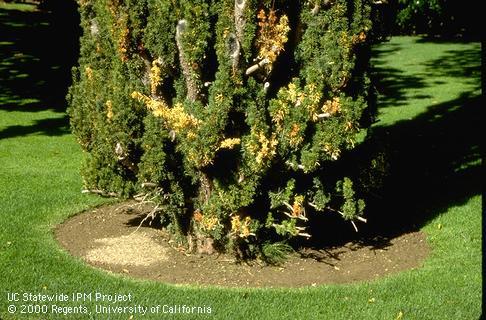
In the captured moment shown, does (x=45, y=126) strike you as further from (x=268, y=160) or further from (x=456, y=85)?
(x=456, y=85)

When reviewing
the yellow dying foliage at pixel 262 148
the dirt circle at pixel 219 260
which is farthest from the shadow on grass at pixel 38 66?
the yellow dying foliage at pixel 262 148

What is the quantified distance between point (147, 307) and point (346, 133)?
2.15 metres

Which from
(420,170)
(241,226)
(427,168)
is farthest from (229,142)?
(427,168)

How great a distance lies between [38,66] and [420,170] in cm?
1189

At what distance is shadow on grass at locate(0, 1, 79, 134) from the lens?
13.9 m

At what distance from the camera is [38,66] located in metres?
18.2

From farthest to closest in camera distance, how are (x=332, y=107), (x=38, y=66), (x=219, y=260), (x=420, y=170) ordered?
(x=38, y=66) < (x=420, y=170) < (x=219, y=260) < (x=332, y=107)

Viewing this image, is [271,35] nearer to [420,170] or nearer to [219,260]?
[219,260]

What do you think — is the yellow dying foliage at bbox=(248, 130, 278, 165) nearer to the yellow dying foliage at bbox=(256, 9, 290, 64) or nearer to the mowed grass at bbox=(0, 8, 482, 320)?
the yellow dying foliage at bbox=(256, 9, 290, 64)

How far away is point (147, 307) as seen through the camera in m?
5.35

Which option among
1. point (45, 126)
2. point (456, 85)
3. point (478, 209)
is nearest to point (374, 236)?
point (478, 209)

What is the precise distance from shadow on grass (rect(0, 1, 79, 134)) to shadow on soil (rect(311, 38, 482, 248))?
5.96 meters

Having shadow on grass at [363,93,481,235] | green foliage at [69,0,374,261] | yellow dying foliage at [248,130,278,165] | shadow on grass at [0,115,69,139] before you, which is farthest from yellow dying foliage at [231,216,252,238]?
shadow on grass at [0,115,69,139]

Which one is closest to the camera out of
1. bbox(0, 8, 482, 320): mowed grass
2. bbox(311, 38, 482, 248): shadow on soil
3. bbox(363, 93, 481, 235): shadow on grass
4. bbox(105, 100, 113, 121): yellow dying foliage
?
bbox(0, 8, 482, 320): mowed grass
